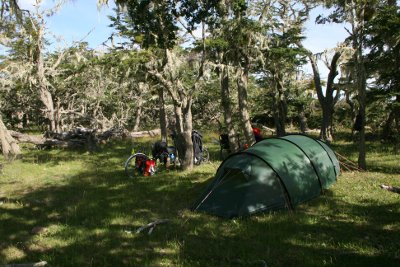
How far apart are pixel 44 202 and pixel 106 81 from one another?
831 inches

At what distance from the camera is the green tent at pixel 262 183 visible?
9347mm

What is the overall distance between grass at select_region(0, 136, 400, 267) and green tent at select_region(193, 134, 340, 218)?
0.33m

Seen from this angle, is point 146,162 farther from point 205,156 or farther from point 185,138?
point 205,156

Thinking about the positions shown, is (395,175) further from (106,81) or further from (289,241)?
(106,81)

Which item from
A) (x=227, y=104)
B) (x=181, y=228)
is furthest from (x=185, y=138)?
(x=181, y=228)

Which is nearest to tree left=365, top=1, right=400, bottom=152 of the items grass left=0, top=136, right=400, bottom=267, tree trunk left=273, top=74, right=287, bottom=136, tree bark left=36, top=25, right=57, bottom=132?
tree trunk left=273, top=74, right=287, bottom=136

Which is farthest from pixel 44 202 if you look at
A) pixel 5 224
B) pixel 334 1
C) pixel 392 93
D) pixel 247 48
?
pixel 392 93

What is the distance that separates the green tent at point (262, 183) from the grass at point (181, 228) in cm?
33

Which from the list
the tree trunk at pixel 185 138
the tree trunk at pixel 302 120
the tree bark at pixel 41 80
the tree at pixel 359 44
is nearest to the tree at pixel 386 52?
the tree at pixel 359 44

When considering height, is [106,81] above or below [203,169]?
above

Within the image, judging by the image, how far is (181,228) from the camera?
8461 millimetres

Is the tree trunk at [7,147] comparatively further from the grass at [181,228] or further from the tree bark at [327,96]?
the tree bark at [327,96]

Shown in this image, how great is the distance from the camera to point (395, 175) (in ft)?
43.8

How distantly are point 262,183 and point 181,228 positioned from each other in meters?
2.42
